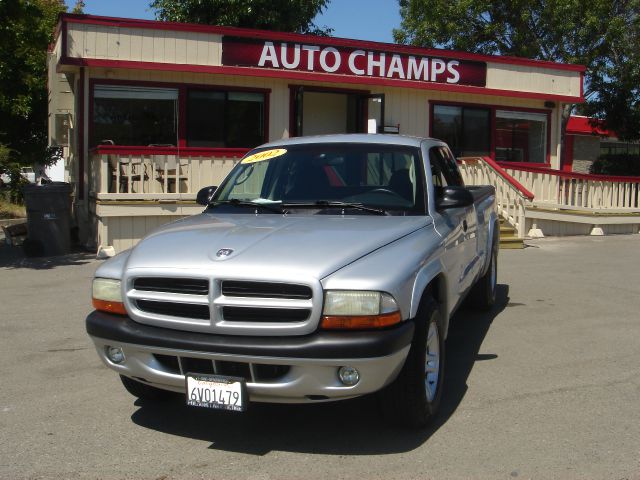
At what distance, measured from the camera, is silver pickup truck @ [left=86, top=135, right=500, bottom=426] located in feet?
11.9

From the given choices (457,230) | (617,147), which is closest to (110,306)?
(457,230)

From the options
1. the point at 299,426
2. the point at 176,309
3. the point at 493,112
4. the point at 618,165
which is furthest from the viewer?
the point at 618,165

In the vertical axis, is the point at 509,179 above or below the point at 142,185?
above

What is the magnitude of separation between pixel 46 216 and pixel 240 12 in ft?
37.9

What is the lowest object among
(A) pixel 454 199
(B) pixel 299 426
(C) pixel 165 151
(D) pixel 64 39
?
(B) pixel 299 426

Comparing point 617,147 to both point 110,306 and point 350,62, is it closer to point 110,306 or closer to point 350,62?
point 350,62

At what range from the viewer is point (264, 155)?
5738 millimetres

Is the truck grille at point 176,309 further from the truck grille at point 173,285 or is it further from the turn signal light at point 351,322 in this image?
the turn signal light at point 351,322

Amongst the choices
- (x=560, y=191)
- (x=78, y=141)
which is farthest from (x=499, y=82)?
(x=78, y=141)

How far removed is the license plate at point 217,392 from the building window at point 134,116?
34.5 feet

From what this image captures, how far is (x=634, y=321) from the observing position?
7191mm

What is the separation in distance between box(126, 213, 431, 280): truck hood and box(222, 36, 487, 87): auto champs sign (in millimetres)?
9751

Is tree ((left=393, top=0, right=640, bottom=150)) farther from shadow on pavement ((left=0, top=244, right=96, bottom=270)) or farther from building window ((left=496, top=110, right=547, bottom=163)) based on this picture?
shadow on pavement ((left=0, top=244, right=96, bottom=270))

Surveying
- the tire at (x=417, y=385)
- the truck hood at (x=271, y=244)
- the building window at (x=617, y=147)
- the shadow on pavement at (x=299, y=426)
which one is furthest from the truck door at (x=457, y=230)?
the building window at (x=617, y=147)
